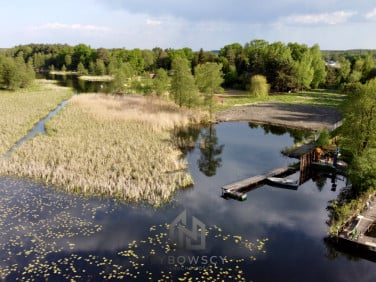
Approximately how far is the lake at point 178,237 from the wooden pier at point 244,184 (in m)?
0.74

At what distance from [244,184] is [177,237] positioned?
35.3 feet

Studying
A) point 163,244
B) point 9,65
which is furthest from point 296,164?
point 9,65

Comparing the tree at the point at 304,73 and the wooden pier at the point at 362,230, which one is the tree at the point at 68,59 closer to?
the tree at the point at 304,73

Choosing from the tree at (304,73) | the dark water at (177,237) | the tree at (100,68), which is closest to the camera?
the dark water at (177,237)

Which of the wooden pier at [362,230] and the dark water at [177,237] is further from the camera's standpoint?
the wooden pier at [362,230]

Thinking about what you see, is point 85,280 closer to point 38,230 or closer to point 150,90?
point 38,230

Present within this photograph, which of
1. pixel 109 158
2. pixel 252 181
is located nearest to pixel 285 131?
pixel 252 181

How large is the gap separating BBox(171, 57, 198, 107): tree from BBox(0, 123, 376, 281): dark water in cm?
3393

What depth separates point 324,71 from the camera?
A: 359 feet

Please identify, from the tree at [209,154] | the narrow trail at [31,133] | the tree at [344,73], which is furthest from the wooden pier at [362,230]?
the tree at [344,73]

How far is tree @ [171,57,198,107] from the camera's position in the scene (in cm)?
6481

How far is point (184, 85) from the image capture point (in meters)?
65.4

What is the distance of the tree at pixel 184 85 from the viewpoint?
6481 centimetres

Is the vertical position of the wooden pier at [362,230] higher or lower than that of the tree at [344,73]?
lower
